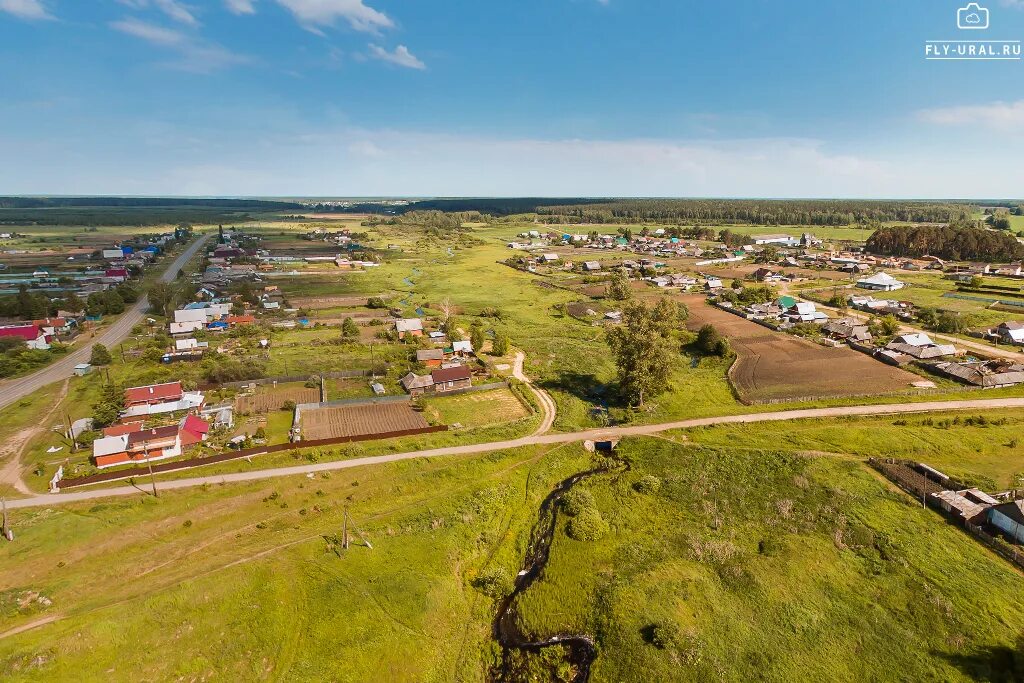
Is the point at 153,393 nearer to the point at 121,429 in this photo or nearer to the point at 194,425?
the point at 121,429

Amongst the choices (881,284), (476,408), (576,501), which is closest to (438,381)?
(476,408)

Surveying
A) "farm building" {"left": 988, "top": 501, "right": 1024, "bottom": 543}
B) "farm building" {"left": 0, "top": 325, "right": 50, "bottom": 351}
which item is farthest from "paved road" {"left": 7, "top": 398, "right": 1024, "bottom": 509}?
"farm building" {"left": 0, "top": 325, "right": 50, "bottom": 351}

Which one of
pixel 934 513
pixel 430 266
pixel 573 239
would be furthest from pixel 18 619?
pixel 573 239

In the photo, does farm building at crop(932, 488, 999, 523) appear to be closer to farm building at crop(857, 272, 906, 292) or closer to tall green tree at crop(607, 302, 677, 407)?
tall green tree at crop(607, 302, 677, 407)

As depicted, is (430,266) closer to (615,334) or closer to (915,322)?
(615,334)

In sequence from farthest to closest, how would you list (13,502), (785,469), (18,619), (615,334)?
(615,334)
(785,469)
(13,502)
(18,619)

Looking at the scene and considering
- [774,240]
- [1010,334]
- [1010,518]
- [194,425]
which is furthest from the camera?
[774,240]

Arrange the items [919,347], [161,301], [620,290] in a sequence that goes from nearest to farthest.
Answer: [919,347] < [161,301] < [620,290]
